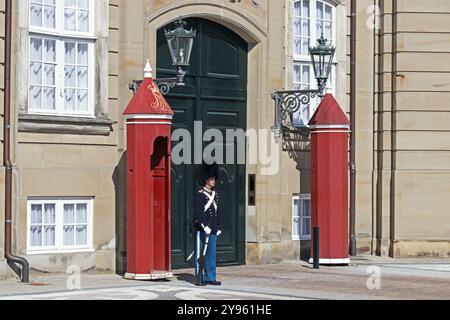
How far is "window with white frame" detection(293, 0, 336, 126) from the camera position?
21391 mm

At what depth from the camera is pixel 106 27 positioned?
18234 mm

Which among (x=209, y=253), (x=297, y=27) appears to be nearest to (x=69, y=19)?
(x=209, y=253)

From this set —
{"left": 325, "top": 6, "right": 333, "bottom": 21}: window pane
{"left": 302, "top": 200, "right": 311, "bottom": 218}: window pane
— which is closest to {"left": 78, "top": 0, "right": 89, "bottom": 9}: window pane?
{"left": 325, "top": 6, "right": 333, "bottom": 21}: window pane

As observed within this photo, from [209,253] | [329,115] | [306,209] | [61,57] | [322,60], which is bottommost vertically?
[209,253]

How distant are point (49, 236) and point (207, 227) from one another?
7.54 feet

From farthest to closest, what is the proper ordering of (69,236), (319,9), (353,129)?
(353,129) < (319,9) < (69,236)

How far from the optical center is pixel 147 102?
17.3m

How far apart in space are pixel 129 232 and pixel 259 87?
423 centimetres

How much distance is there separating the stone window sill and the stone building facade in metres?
0.02

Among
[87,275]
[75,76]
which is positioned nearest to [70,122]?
[75,76]

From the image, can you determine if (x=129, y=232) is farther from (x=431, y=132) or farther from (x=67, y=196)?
(x=431, y=132)

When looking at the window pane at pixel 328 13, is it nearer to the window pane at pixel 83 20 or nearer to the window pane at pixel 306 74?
the window pane at pixel 306 74

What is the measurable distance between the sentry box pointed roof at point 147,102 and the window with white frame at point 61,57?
1031mm

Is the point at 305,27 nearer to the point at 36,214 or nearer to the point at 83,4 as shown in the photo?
the point at 83,4
